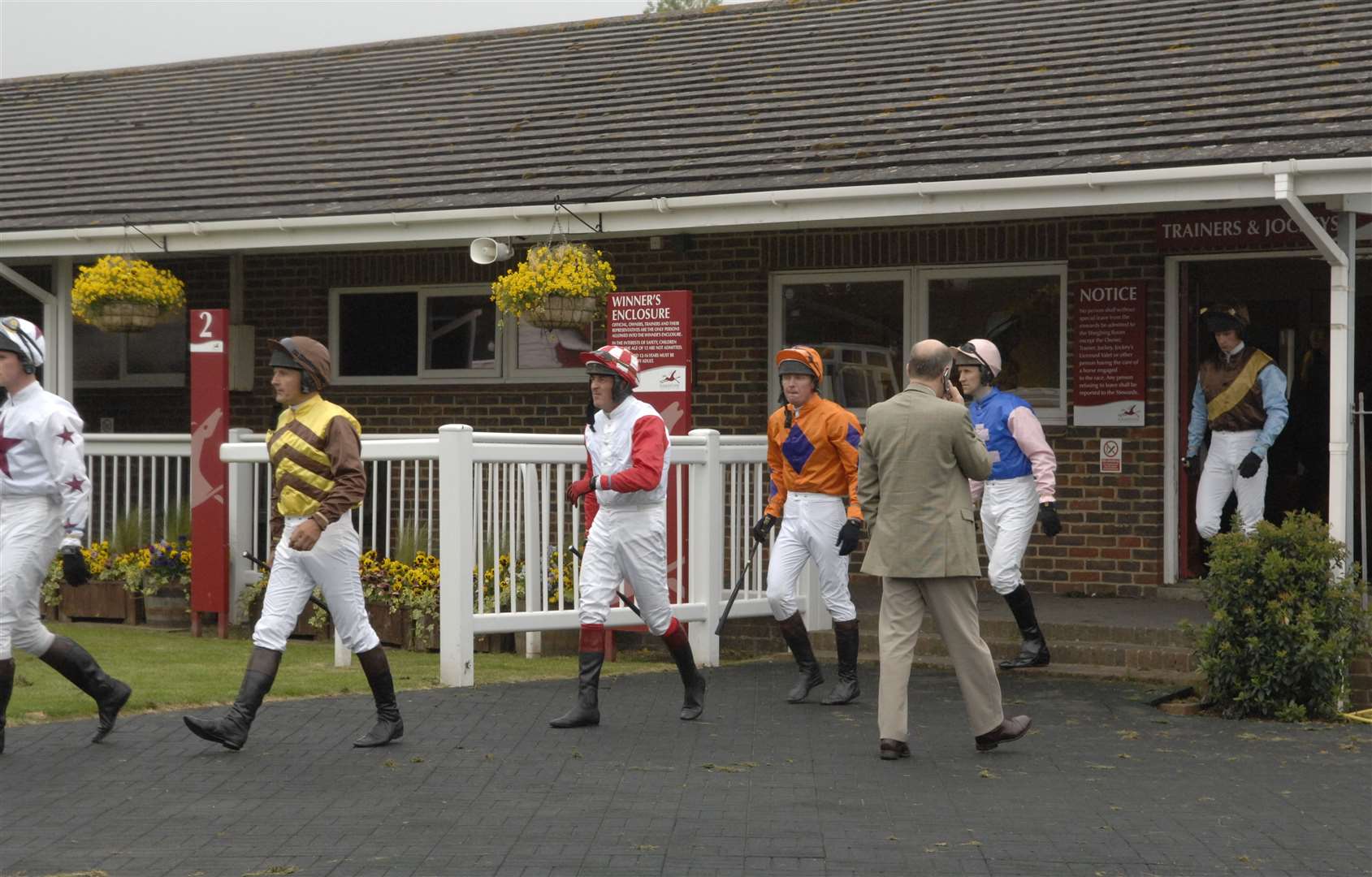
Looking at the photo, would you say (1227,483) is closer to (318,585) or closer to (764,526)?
(764,526)

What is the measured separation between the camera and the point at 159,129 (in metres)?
15.7

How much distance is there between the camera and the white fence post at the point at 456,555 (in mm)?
9281

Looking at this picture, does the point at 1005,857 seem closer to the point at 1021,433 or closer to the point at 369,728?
the point at 369,728

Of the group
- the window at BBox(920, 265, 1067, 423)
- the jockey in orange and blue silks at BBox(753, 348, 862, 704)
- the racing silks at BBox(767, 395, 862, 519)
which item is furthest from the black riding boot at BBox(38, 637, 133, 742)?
the window at BBox(920, 265, 1067, 423)

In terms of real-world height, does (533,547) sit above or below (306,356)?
below

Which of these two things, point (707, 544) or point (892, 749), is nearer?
point (892, 749)

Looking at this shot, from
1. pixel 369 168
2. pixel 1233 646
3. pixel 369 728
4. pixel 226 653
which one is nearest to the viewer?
pixel 369 728

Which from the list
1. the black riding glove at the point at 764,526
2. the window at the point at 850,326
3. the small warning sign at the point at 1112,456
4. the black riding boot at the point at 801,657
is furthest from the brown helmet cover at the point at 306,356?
the small warning sign at the point at 1112,456

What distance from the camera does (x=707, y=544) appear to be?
10.4 meters

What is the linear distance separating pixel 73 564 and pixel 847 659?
13.0 feet

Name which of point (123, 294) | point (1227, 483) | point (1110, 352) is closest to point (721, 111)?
point (1110, 352)

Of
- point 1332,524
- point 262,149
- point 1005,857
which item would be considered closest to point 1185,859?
point 1005,857

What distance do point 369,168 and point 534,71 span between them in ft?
8.62

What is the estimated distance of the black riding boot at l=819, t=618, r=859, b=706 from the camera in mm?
8953
